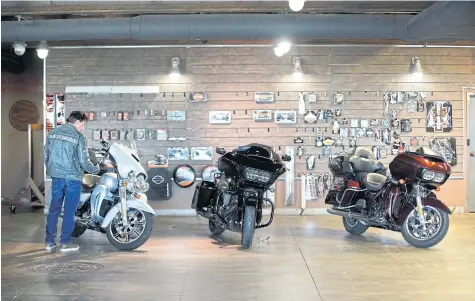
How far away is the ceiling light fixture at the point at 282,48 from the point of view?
8585 mm

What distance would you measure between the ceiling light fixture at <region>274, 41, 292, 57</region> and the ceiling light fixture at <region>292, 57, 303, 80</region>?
0.35 metres

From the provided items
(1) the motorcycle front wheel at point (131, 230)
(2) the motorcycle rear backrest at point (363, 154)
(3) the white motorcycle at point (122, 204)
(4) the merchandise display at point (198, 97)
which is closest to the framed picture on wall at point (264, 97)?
(4) the merchandise display at point (198, 97)

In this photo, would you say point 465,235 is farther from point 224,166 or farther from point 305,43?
point 305,43

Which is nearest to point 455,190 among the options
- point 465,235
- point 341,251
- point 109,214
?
point 465,235

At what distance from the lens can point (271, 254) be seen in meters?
6.15

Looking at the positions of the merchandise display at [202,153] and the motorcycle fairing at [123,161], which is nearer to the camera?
the motorcycle fairing at [123,161]

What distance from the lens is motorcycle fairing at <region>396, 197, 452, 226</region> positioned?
20.9ft

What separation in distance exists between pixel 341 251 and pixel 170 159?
4.25 meters

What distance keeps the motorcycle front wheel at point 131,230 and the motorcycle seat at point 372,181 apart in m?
2.84

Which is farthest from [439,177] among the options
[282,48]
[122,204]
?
[122,204]

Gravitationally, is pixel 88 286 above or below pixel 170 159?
below

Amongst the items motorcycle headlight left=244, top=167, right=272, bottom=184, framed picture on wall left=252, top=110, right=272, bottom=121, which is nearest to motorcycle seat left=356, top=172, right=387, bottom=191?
motorcycle headlight left=244, top=167, right=272, bottom=184

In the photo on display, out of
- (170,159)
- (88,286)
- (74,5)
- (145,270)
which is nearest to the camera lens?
(88,286)

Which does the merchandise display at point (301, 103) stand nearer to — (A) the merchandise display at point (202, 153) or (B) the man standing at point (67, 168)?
(A) the merchandise display at point (202, 153)
